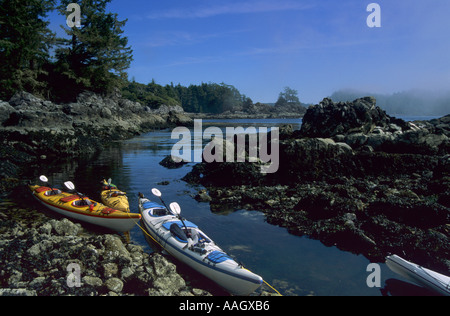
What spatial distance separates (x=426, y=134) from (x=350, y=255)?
843 inches

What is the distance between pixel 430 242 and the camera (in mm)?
12125

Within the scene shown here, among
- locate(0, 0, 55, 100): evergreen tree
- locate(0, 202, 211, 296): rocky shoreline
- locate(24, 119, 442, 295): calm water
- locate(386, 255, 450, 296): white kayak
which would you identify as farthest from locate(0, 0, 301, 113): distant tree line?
locate(386, 255, 450, 296): white kayak

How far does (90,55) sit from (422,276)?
6529 centimetres

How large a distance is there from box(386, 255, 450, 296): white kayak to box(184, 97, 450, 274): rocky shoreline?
1.67 metres

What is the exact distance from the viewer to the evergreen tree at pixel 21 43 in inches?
1654

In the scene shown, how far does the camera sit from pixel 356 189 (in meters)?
18.7

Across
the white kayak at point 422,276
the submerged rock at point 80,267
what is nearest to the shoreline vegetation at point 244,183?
the submerged rock at point 80,267

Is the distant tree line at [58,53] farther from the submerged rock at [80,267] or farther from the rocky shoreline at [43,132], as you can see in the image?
the submerged rock at [80,267]

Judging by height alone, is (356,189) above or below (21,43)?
below

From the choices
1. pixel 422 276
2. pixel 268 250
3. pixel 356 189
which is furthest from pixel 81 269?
pixel 356 189

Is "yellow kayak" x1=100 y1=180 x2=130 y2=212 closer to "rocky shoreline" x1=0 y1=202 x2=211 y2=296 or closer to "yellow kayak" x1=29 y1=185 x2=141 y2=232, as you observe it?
"yellow kayak" x1=29 y1=185 x2=141 y2=232

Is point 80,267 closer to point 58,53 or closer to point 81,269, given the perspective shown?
point 81,269
